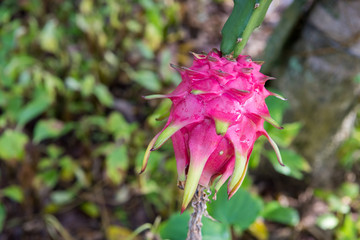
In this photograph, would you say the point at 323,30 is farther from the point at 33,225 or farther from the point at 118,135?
the point at 33,225

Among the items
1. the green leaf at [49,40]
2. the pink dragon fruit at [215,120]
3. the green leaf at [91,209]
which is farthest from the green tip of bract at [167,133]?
the green leaf at [49,40]

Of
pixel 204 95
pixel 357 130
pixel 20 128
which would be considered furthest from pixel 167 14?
pixel 204 95

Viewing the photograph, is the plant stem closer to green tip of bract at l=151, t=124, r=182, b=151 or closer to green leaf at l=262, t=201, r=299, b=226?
green tip of bract at l=151, t=124, r=182, b=151

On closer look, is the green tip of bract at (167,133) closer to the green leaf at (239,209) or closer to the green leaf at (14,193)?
the green leaf at (239,209)

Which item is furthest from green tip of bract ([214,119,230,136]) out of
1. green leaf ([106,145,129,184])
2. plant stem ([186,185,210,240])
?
green leaf ([106,145,129,184])

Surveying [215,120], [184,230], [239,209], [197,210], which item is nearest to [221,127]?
[215,120]
